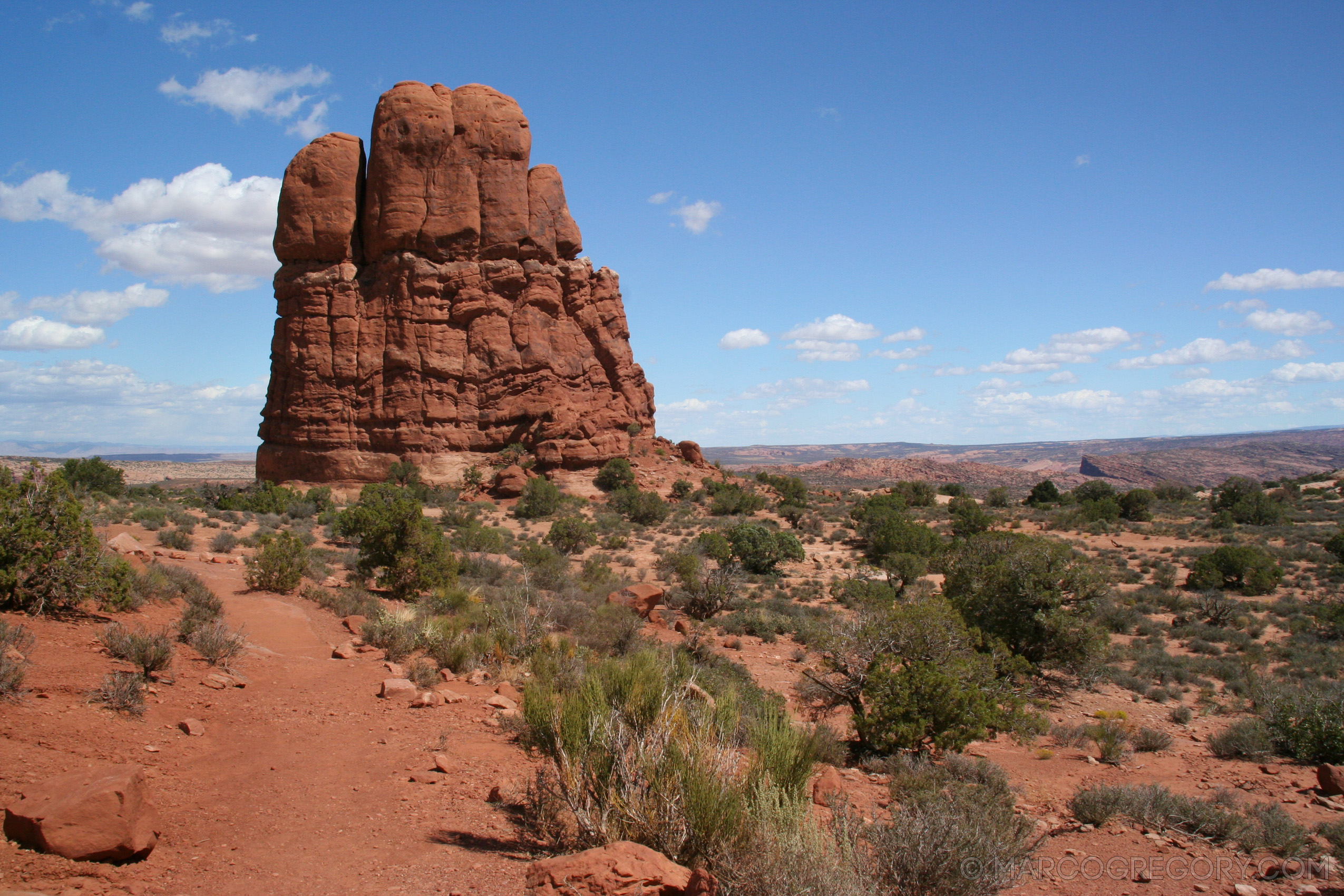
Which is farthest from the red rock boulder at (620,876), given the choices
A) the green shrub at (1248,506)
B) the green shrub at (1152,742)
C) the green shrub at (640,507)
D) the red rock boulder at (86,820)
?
the green shrub at (1248,506)

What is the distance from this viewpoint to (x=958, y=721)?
336 inches

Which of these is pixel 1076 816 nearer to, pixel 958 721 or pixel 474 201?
pixel 958 721

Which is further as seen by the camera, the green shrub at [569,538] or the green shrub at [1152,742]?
the green shrub at [569,538]

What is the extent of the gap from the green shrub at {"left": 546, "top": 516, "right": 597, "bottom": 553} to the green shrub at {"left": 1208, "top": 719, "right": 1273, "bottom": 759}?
16883 mm

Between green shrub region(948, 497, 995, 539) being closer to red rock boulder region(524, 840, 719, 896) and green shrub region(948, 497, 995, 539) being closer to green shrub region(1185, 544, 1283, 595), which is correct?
green shrub region(1185, 544, 1283, 595)

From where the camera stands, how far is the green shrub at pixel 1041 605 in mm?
12586

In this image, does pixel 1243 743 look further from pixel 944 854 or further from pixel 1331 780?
pixel 944 854

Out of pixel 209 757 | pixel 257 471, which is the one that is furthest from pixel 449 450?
pixel 209 757

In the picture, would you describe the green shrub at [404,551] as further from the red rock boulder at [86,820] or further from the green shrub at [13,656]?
the red rock boulder at [86,820]

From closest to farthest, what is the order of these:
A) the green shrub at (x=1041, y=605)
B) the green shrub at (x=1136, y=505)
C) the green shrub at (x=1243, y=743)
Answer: the green shrub at (x=1243, y=743) < the green shrub at (x=1041, y=605) < the green shrub at (x=1136, y=505)

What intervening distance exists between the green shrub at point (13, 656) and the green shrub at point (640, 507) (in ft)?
75.1

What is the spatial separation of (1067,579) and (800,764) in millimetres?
9860

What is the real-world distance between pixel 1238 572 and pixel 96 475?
39.5 meters

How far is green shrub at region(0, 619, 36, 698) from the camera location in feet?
18.7
